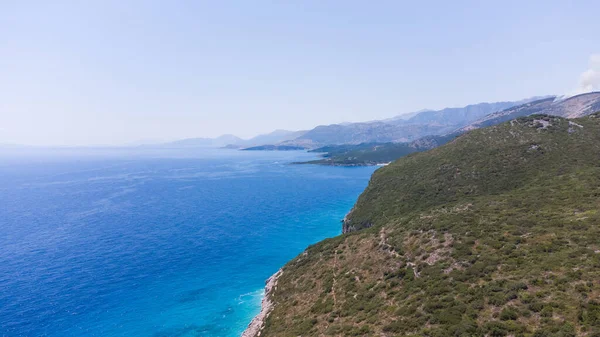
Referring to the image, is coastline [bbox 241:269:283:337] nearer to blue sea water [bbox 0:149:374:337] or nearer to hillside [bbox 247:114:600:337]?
hillside [bbox 247:114:600:337]

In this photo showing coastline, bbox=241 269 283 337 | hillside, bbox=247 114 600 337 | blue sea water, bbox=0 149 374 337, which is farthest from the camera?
blue sea water, bbox=0 149 374 337

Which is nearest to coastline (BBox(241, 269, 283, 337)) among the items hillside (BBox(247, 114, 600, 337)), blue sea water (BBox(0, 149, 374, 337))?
hillside (BBox(247, 114, 600, 337))

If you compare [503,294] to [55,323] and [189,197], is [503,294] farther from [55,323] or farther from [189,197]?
[189,197]

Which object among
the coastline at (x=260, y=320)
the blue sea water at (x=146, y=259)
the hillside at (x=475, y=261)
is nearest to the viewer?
the hillside at (x=475, y=261)

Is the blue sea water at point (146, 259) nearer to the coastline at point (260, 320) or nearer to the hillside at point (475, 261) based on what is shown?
the coastline at point (260, 320)

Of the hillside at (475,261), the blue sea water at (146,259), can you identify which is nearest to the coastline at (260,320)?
the hillside at (475,261)

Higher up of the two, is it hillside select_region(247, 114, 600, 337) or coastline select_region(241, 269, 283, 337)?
hillside select_region(247, 114, 600, 337)

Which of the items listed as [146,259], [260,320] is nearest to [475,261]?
[260,320]

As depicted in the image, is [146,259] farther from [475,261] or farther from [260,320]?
[475,261]

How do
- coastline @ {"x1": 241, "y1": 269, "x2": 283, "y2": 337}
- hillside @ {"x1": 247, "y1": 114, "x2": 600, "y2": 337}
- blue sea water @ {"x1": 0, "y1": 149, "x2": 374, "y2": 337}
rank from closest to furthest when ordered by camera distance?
1. hillside @ {"x1": 247, "y1": 114, "x2": 600, "y2": 337}
2. coastline @ {"x1": 241, "y1": 269, "x2": 283, "y2": 337}
3. blue sea water @ {"x1": 0, "y1": 149, "x2": 374, "y2": 337}
